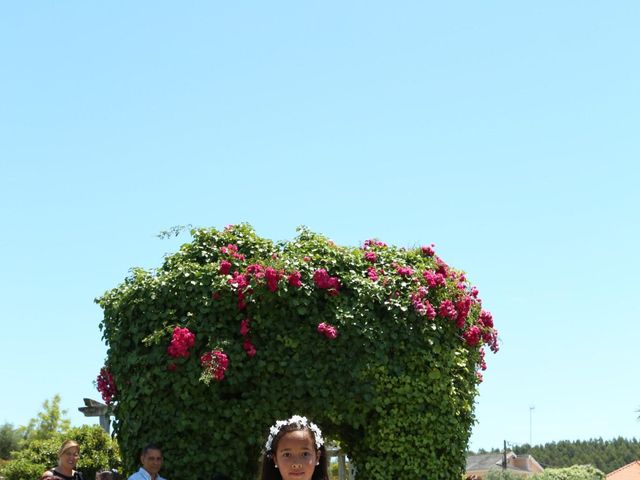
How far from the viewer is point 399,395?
10156mm

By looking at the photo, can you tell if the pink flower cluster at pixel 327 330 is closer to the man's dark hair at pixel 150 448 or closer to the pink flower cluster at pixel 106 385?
the man's dark hair at pixel 150 448

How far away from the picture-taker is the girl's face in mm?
4570

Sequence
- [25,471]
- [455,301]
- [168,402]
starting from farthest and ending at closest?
[25,471] → [455,301] → [168,402]

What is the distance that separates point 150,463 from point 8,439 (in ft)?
113

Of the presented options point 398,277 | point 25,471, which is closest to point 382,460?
point 398,277

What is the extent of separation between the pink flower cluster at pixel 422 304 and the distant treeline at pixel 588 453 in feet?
261

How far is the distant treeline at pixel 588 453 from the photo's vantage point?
86.9m

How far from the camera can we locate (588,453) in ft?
303

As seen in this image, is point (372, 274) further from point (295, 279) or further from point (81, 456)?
point (81, 456)

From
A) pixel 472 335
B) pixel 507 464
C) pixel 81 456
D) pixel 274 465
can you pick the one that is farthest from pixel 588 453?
pixel 274 465

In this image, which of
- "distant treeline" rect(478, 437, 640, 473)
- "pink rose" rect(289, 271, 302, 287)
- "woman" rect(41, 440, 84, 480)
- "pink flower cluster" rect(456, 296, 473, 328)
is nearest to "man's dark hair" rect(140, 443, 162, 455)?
"woman" rect(41, 440, 84, 480)

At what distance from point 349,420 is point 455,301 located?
188 cm

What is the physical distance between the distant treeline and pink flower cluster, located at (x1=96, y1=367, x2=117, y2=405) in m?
80.0

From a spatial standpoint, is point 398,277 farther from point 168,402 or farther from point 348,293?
point 168,402
